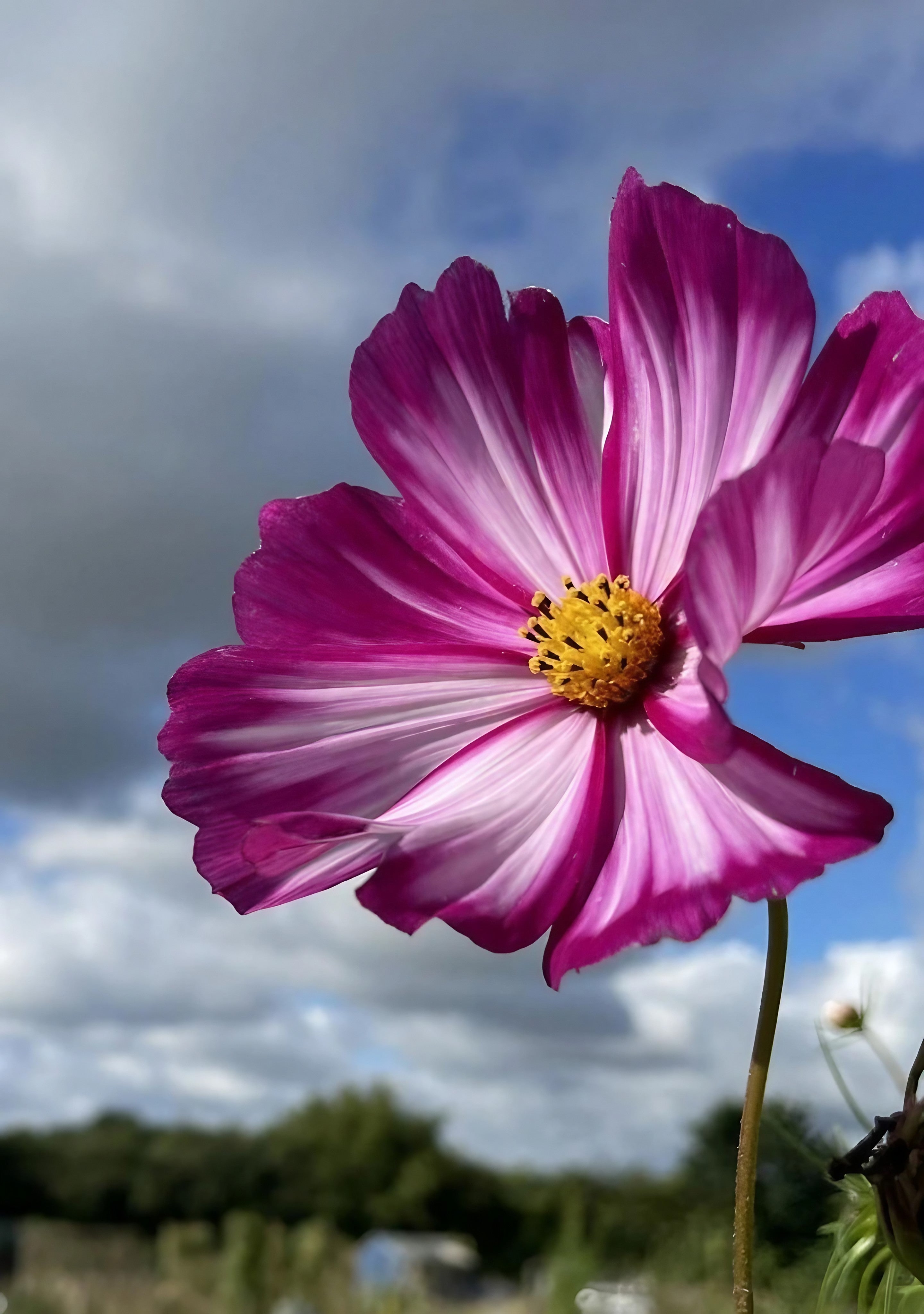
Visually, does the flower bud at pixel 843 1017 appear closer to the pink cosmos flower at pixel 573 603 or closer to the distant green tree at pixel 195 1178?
the pink cosmos flower at pixel 573 603

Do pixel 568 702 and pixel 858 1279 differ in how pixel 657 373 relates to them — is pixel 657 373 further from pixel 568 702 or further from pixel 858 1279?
pixel 858 1279

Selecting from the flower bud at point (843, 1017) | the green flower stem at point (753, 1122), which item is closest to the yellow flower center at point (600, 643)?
the green flower stem at point (753, 1122)

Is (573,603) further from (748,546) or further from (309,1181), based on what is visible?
(309,1181)

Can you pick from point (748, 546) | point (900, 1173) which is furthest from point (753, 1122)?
point (748, 546)

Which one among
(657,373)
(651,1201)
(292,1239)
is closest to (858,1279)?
(657,373)

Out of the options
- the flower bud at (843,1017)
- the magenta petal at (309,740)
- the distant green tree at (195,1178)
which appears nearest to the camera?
the magenta petal at (309,740)
